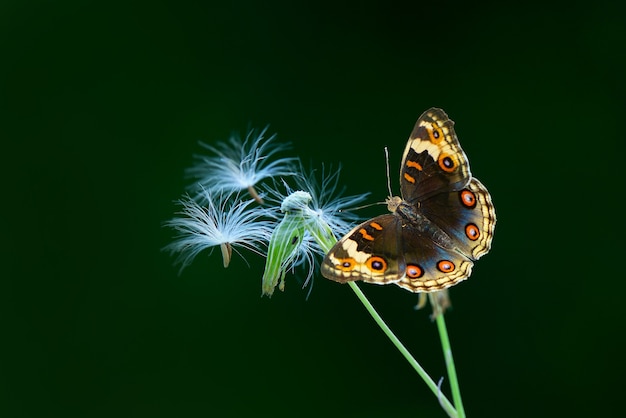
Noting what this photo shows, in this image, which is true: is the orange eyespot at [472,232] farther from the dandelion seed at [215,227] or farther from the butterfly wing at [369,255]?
the dandelion seed at [215,227]

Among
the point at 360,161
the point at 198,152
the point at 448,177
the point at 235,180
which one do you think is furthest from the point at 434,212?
the point at 198,152

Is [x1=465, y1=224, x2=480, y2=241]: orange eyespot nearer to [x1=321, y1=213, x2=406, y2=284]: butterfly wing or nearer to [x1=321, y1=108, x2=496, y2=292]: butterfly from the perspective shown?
[x1=321, y1=108, x2=496, y2=292]: butterfly

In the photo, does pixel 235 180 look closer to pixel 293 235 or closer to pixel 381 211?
pixel 293 235

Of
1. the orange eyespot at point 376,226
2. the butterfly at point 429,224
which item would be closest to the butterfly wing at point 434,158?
the butterfly at point 429,224

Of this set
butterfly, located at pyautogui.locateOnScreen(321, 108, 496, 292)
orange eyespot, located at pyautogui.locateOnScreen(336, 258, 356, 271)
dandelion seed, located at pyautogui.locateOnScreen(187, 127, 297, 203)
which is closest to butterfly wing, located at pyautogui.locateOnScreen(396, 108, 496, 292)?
butterfly, located at pyautogui.locateOnScreen(321, 108, 496, 292)

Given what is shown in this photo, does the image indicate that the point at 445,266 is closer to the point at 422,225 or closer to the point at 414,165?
the point at 422,225

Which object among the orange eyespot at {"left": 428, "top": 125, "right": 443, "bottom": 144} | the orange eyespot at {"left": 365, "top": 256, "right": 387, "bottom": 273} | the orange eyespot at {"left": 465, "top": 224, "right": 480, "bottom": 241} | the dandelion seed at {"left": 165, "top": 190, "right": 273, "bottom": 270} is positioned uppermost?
the dandelion seed at {"left": 165, "top": 190, "right": 273, "bottom": 270}
